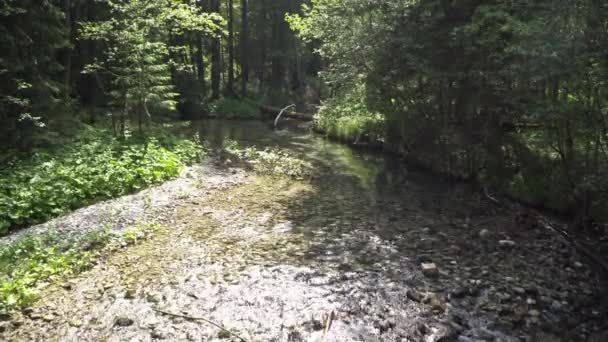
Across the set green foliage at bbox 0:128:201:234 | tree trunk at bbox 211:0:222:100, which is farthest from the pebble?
tree trunk at bbox 211:0:222:100

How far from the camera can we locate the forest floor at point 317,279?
5629 mm

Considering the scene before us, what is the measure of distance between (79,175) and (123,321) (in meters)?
5.58

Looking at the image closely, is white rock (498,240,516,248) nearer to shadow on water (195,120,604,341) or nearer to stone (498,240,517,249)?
stone (498,240,517,249)

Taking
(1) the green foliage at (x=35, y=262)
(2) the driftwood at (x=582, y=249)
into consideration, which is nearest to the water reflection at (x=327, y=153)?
(2) the driftwood at (x=582, y=249)

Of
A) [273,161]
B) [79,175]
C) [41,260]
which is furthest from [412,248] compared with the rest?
[273,161]

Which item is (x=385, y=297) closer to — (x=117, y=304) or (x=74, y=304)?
(x=117, y=304)

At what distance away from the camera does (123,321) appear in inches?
223

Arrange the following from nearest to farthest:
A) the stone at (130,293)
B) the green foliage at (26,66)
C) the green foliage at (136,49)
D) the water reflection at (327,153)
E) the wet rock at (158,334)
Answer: the wet rock at (158,334) → the stone at (130,293) → the green foliage at (26,66) → the green foliage at (136,49) → the water reflection at (327,153)

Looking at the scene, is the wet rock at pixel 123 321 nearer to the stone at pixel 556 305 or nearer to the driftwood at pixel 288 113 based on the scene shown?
the stone at pixel 556 305

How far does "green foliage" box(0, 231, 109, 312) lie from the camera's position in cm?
601

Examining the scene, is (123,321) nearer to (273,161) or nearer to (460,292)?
(460,292)

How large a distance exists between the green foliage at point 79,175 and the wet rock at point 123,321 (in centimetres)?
376

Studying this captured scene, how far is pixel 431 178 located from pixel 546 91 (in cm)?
509

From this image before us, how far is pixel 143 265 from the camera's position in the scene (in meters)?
7.43
